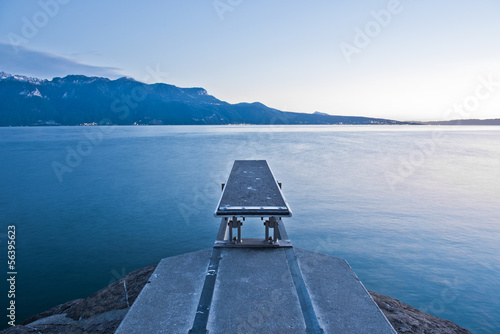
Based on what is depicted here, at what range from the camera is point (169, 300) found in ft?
16.4

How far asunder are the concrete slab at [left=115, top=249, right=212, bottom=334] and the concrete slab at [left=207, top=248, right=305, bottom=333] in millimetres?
443

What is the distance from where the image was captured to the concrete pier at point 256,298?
4.30 metres

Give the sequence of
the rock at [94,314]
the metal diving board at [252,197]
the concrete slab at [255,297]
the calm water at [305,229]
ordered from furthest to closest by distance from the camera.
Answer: the calm water at [305,229]
the metal diving board at [252,197]
the rock at [94,314]
the concrete slab at [255,297]

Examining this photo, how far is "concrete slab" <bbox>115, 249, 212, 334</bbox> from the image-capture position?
14.3 ft

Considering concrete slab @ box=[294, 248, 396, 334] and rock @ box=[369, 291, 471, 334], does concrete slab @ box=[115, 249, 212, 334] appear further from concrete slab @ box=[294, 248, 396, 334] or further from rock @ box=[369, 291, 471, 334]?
rock @ box=[369, 291, 471, 334]

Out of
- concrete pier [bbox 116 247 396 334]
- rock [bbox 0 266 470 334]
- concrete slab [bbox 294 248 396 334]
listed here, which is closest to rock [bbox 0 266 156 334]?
rock [bbox 0 266 470 334]

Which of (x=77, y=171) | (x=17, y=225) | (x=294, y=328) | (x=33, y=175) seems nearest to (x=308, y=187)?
(x=17, y=225)

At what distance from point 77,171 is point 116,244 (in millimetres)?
26866

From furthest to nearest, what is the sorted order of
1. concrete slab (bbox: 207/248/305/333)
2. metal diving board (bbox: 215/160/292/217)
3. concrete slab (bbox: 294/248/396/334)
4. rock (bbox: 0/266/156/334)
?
metal diving board (bbox: 215/160/292/217) → rock (bbox: 0/266/156/334) → concrete slab (bbox: 294/248/396/334) → concrete slab (bbox: 207/248/305/333)

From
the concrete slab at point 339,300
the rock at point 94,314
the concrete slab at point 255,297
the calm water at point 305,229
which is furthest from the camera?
the calm water at point 305,229

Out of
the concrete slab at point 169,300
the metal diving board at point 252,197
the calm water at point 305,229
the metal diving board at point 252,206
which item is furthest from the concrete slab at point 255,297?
the calm water at point 305,229

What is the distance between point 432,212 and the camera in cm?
2011

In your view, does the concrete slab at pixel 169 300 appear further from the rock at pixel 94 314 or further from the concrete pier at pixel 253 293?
the rock at pixel 94 314

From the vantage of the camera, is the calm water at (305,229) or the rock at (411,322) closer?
the rock at (411,322)
